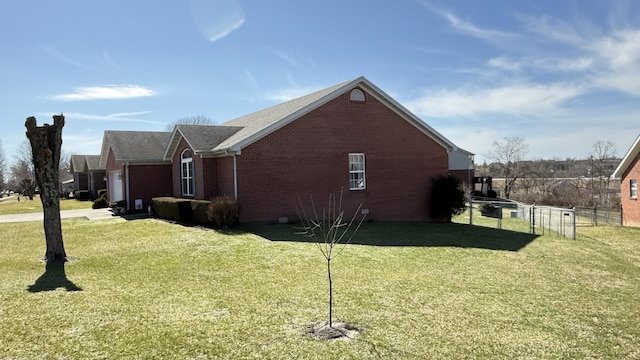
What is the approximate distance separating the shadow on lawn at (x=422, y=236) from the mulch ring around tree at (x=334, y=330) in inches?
289

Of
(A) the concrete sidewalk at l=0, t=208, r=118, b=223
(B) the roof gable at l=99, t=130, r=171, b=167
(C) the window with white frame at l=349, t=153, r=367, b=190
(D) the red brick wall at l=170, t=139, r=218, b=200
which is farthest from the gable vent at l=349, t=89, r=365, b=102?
(A) the concrete sidewalk at l=0, t=208, r=118, b=223

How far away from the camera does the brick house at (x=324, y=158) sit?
16.9 metres

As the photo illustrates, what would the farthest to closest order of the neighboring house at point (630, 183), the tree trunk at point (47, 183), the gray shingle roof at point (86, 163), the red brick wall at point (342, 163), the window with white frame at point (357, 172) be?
the gray shingle roof at point (86, 163) < the neighboring house at point (630, 183) < the window with white frame at point (357, 172) < the red brick wall at point (342, 163) < the tree trunk at point (47, 183)

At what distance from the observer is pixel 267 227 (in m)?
15.8

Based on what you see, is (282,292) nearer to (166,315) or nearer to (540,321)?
(166,315)

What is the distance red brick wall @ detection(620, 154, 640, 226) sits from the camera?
25.2 metres

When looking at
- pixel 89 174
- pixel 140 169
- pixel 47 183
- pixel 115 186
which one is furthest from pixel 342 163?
pixel 89 174

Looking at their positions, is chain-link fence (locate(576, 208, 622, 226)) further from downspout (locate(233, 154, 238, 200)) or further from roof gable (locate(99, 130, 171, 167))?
roof gable (locate(99, 130, 171, 167))

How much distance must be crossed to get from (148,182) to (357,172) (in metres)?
12.7

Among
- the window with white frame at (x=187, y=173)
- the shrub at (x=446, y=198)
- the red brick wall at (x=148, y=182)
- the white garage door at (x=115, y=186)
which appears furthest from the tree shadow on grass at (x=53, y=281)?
the white garage door at (x=115, y=186)

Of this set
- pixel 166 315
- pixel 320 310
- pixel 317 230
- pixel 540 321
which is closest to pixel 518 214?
pixel 317 230

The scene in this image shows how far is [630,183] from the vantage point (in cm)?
2575

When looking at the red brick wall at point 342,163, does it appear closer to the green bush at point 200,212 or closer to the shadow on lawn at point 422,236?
the green bush at point 200,212

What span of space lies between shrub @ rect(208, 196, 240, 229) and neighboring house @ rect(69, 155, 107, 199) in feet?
Answer: 79.1
